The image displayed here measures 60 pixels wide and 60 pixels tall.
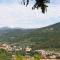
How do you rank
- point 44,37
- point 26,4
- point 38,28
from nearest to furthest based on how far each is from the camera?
point 26,4 → point 44,37 → point 38,28

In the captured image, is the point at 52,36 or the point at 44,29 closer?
the point at 52,36

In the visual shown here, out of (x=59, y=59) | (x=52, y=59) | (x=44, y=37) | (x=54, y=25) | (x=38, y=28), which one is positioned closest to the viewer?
(x=59, y=59)

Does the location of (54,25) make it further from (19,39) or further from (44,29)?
(19,39)

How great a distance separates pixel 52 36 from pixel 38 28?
25.3 meters

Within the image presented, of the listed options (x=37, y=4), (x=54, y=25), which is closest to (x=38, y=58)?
(x=37, y=4)

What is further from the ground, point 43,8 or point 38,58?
point 43,8

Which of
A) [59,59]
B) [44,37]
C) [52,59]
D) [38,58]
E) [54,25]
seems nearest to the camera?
[38,58]

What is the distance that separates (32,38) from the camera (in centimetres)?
11469

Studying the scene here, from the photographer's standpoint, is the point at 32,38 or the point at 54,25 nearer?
the point at 32,38

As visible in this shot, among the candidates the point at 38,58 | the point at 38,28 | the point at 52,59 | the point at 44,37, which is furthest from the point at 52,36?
the point at 38,58

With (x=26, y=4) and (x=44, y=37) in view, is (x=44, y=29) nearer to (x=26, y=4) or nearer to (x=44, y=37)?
(x=44, y=37)

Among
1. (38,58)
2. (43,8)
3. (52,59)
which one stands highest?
(43,8)

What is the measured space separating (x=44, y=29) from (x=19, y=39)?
19.3 metres

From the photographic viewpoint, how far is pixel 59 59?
48000 mm
